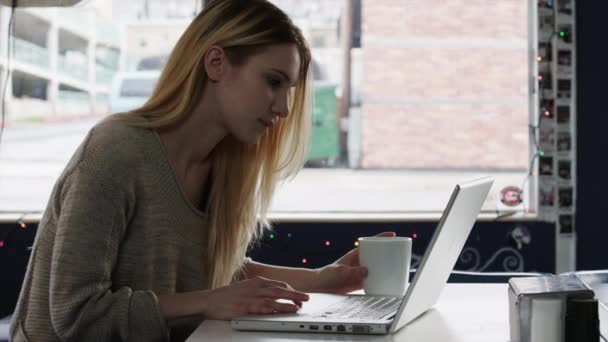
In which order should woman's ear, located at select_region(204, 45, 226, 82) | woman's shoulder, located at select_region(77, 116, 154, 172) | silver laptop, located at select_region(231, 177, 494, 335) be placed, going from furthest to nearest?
woman's ear, located at select_region(204, 45, 226, 82)
woman's shoulder, located at select_region(77, 116, 154, 172)
silver laptop, located at select_region(231, 177, 494, 335)

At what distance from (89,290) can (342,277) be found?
51 centimetres

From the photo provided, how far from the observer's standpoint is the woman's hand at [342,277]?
5.18 ft

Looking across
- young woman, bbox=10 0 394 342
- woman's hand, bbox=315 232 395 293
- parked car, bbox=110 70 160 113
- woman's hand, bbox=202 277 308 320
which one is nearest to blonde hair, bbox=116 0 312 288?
young woman, bbox=10 0 394 342

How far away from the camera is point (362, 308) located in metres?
1.35

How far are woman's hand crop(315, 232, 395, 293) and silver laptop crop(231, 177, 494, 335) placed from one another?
0.15 meters

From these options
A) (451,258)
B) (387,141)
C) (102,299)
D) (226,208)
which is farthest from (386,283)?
(387,141)

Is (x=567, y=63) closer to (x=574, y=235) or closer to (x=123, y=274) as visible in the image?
(x=574, y=235)

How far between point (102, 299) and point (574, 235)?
8.23 feet

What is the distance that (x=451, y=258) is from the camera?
54.4 inches

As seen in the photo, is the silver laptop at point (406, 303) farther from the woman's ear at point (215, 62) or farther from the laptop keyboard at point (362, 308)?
the woman's ear at point (215, 62)

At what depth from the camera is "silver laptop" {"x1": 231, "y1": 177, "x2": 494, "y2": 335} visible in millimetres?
1160

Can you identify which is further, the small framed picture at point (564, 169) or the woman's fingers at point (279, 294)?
the small framed picture at point (564, 169)

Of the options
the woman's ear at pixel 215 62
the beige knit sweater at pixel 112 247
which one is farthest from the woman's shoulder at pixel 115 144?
the woman's ear at pixel 215 62

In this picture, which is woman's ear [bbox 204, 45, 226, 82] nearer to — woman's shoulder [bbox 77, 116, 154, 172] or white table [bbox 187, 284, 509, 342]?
woman's shoulder [bbox 77, 116, 154, 172]
